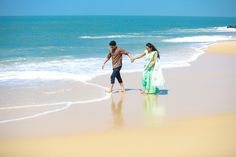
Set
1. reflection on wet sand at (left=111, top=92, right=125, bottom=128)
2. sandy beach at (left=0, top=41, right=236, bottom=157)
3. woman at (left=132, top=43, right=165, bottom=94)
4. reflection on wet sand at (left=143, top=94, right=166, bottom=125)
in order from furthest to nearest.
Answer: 1. woman at (left=132, top=43, right=165, bottom=94)
2. reflection on wet sand at (left=143, top=94, right=166, bottom=125)
3. reflection on wet sand at (left=111, top=92, right=125, bottom=128)
4. sandy beach at (left=0, top=41, right=236, bottom=157)

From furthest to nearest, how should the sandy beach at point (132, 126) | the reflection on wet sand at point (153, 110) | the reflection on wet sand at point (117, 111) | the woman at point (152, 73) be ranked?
the woman at point (152, 73) → the reflection on wet sand at point (153, 110) → the reflection on wet sand at point (117, 111) → the sandy beach at point (132, 126)

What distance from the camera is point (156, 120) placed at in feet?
24.1

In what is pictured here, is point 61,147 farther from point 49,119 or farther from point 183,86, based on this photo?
point 183,86

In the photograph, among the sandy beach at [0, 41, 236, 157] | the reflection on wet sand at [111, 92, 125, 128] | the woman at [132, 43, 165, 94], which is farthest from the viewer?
the woman at [132, 43, 165, 94]

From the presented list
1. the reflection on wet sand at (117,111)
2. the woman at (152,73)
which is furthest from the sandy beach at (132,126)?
the woman at (152,73)

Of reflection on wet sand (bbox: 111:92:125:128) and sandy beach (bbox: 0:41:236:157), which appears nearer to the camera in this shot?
sandy beach (bbox: 0:41:236:157)

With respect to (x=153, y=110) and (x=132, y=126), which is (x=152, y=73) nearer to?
(x=153, y=110)

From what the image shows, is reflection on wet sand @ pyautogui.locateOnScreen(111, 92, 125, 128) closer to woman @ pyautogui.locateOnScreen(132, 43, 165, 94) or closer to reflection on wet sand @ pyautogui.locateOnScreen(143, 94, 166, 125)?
reflection on wet sand @ pyautogui.locateOnScreen(143, 94, 166, 125)

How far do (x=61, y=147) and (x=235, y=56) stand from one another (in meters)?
13.9

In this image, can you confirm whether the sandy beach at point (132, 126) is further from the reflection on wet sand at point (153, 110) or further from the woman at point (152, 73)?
the woman at point (152, 73)

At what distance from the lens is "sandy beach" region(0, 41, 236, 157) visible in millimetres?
5801

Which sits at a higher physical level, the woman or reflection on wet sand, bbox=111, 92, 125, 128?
the woman

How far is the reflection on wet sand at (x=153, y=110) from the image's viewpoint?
7.35 metres

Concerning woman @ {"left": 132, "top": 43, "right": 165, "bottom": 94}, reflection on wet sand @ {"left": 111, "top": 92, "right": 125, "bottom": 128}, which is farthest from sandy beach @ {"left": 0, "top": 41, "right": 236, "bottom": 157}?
woman @ {"left": 132, "top": 43, "right": 165, "bottom": 94}
